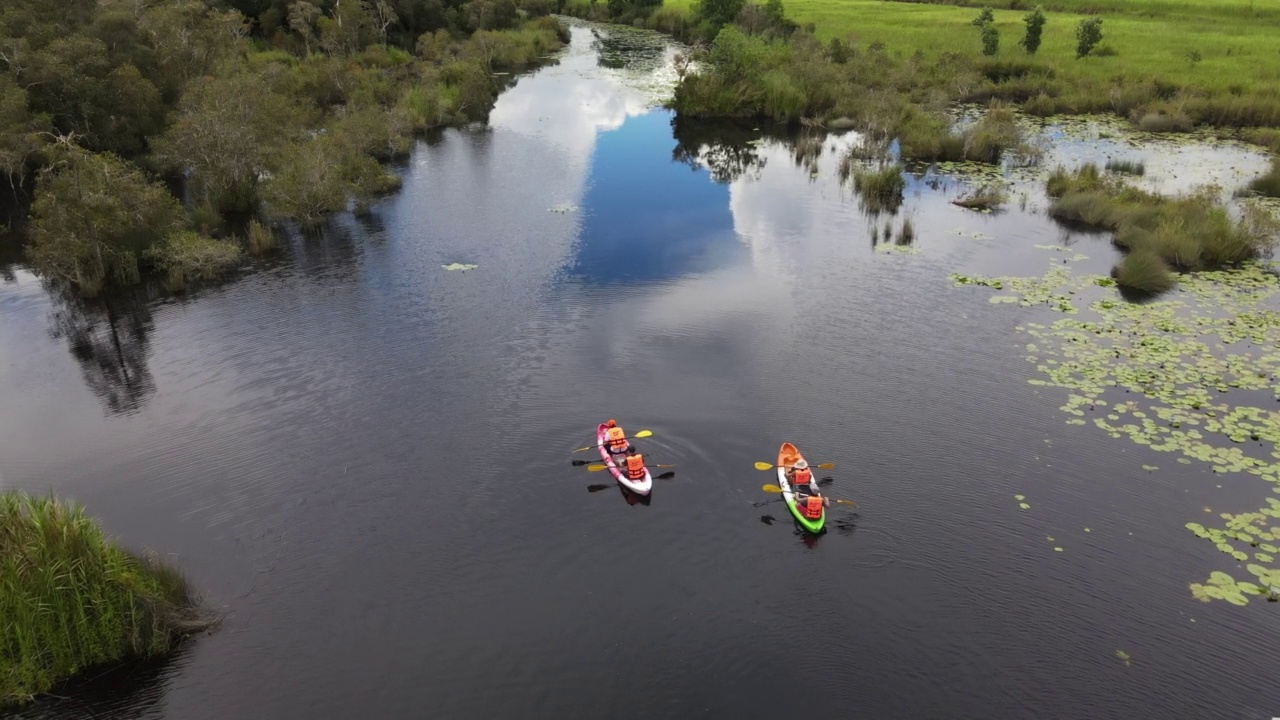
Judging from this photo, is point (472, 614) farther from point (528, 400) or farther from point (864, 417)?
point (864, 417)

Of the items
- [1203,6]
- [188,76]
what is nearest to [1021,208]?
Answer: [188,76]

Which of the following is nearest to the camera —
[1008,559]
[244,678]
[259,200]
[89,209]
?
[244,678]

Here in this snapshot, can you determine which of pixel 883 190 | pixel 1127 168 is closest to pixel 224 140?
pixel 883 190

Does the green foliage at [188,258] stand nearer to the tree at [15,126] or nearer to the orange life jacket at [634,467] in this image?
the tree at [15,126]

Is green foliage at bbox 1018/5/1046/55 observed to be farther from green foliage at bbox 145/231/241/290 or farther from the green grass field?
Result: green foliage at bbox 145/231/241/290

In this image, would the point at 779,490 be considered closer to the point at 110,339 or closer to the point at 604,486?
the point at 604,486

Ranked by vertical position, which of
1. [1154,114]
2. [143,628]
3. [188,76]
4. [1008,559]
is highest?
[188,76]
